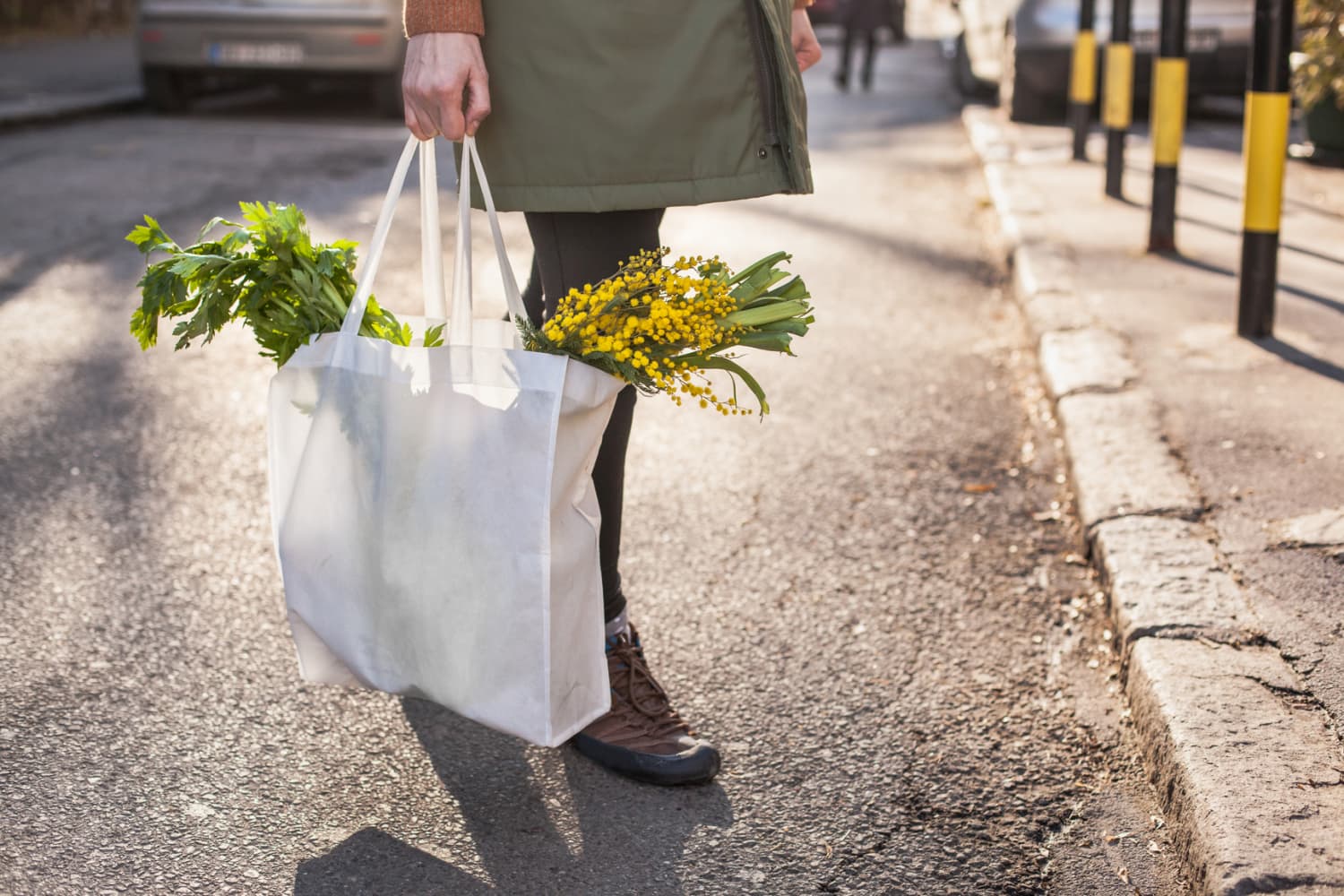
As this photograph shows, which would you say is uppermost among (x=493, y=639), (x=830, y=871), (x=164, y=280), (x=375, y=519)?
(x=164, y=280)

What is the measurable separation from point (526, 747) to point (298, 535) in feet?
1.86

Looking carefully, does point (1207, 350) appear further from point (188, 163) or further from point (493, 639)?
point (188, 163)

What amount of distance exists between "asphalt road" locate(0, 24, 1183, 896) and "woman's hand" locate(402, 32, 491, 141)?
102 cm

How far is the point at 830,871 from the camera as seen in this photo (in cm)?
204

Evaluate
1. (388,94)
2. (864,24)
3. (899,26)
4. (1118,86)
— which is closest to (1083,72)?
(1118,86)

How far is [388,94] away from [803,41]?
27.4ft

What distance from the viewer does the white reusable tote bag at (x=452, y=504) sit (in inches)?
75.7

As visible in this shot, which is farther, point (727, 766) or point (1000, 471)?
point (1000, 471)

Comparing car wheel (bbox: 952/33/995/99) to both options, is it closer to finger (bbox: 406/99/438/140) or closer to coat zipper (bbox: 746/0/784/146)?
coat zipper (bbox: 746/0/784/146)

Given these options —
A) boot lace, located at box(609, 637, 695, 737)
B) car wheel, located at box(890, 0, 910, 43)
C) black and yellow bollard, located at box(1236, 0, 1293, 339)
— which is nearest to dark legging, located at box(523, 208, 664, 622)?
boot lace, located at box(609, 637, 695, 737)

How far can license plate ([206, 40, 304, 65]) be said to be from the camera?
32.4 feet

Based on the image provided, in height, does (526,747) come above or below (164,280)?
below

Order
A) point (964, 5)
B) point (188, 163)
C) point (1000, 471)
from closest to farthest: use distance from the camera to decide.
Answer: point (1000, 471) → point (188, 163) → point (964, 5)

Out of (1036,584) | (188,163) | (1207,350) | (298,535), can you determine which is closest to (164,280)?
(298,535)
